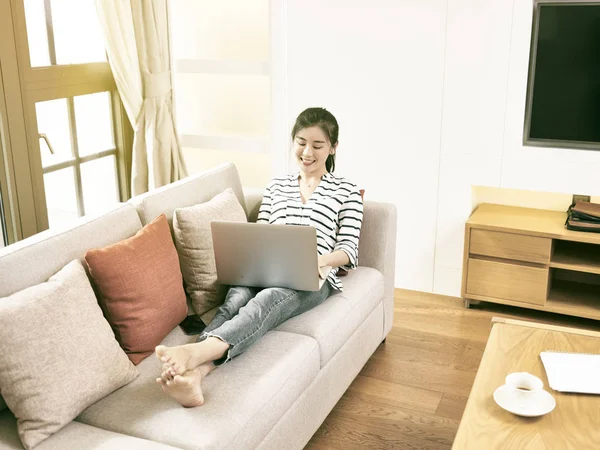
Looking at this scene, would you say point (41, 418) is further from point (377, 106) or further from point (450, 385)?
point (377, 106)

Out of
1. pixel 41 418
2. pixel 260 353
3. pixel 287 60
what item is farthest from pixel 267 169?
pixel 41 418

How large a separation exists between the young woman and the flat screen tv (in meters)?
1.20

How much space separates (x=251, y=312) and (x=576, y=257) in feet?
6.40

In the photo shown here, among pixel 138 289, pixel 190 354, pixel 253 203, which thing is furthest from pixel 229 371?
pixel 253 203

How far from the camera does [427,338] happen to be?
3.26m

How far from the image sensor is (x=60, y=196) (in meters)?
3.53

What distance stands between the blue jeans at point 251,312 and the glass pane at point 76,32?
1.80m

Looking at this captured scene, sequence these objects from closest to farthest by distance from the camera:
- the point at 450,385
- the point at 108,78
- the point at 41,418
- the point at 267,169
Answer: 1. the point at 41,418
2. the point at 450,385
3. the point at 108,78
4. the point at 267,169

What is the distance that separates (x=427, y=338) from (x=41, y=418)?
1.99 m

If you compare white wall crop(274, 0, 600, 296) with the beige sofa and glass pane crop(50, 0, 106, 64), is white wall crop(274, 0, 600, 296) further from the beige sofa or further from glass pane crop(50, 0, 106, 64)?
glass pane crop(50, 0, 106, 64)

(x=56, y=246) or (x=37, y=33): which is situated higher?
(x=37, y=33)

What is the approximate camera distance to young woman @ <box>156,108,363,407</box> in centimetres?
233

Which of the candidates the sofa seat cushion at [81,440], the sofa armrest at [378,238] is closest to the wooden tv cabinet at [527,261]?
the sofa armrest at [378,238]

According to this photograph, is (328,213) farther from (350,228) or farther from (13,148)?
(13,148)
